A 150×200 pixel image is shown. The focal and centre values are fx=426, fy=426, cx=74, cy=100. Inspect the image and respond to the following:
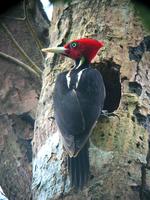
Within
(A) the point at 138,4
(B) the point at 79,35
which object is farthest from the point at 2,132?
(A) the point at 138,4

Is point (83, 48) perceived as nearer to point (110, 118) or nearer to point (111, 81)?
point (111, 81)

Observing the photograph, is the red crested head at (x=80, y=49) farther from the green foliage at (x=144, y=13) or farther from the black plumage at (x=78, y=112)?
the green foliage at (x=144, y=13)

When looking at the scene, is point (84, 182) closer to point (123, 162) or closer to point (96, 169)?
point (96, 169)

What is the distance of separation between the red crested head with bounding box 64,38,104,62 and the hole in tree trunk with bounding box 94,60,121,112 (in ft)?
0.33

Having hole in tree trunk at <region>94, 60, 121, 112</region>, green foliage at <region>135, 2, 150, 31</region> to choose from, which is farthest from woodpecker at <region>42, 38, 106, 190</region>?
green foliage at <region>135, 2, 150, 31</region>

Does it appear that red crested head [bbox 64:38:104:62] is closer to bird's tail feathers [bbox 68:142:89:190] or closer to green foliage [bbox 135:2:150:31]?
bird's tail feathers [bbox 68:142:89:190]

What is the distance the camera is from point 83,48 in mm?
3125

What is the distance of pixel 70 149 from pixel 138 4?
1.84m

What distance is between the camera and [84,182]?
2.31m

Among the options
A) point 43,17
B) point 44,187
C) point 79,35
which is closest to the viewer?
point 44,187

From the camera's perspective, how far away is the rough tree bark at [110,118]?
2342 millimetres

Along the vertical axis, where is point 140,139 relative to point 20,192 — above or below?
above

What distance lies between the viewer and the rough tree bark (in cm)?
234

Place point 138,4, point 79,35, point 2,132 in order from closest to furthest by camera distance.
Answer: point 138,4
point 79,35
point 2,132
